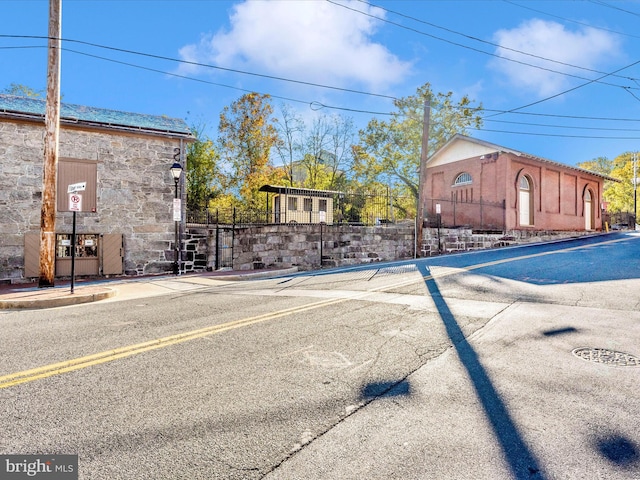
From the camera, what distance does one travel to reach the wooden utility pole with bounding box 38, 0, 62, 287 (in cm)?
1045

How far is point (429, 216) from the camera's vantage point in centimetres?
2791

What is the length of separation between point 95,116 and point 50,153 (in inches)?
183

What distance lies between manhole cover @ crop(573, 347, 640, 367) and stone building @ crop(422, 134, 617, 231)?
16.6 m

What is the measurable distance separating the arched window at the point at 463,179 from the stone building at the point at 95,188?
63.6 feet

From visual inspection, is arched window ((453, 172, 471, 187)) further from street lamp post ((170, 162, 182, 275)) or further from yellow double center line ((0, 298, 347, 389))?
yellow double center line ((0, 298, 347, 389))

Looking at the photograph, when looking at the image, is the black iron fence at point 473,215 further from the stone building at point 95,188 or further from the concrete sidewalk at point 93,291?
the stone building at point 95,188

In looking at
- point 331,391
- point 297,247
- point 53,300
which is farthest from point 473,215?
point 331,391

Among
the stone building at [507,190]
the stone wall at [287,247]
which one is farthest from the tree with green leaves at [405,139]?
the stone wall at [287,247]

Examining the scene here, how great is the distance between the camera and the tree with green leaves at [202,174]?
1255 inches

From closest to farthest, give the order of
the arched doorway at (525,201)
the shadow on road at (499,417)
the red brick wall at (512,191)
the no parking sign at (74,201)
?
the shadow on road at (499,417)
the no parking sign at (74,201)
the red brick wall at (512,191)
the arched doorway at (525,201)

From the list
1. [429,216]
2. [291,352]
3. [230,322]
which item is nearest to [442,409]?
[291,352]

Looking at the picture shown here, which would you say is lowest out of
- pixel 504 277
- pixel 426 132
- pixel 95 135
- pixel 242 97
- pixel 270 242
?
pixel 504 277

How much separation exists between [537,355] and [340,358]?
234cm

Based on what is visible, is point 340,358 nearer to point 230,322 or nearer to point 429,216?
point 230,322
